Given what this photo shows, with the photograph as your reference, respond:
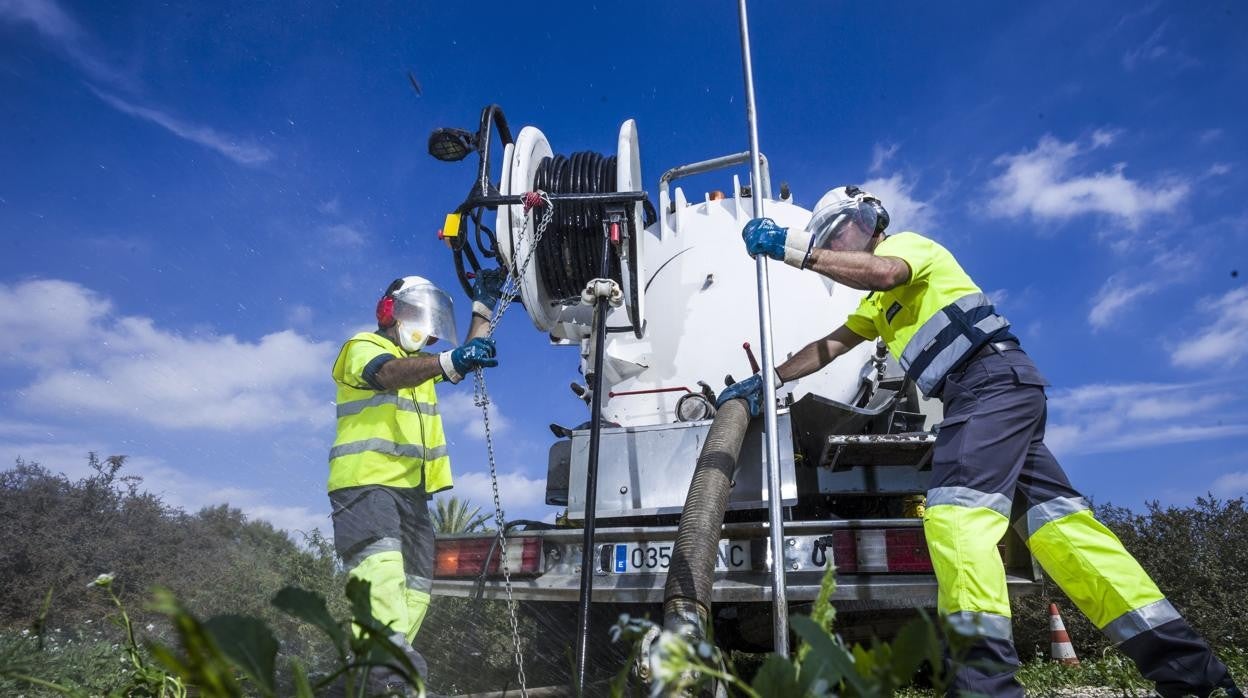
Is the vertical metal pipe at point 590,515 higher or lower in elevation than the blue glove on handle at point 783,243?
lower

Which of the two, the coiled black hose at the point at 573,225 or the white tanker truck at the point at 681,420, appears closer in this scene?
the white tanker truck at the point at 681,420

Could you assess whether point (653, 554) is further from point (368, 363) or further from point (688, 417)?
point (368, 363)

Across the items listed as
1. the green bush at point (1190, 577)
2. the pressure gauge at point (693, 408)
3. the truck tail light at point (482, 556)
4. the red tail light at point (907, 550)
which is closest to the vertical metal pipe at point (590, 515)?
the truck tail light at point (482, 556)

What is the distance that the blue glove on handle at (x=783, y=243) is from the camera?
2.95 meters

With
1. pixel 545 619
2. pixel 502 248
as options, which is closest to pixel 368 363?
pixel 502 248

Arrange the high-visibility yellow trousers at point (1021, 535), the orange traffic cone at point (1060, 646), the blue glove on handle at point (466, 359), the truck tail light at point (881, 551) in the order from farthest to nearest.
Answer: the orange traffic cone at point (1060, 646), the blue glove on handle at point (466, 359), the truck tail light at point (881, 551), the high-visibility yellow trousers at point (1021, 535)

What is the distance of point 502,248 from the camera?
4102mm

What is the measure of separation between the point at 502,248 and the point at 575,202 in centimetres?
47

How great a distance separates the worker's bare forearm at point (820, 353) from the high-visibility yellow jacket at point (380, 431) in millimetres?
1639

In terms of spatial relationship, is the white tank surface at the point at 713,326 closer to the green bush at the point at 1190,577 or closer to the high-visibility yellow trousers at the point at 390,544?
the high-visibility yellow trousers at the point at 390,544

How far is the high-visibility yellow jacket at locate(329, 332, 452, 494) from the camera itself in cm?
322

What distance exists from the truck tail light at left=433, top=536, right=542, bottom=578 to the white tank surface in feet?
3.54

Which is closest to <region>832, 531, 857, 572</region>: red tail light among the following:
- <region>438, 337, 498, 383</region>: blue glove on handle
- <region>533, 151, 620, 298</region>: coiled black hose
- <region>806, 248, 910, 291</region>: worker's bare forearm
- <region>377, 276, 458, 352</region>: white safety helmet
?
<region>806, 248, 910, 291</region>: worker's bare forearm

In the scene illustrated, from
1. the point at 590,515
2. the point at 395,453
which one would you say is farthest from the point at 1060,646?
the point at 395,453
